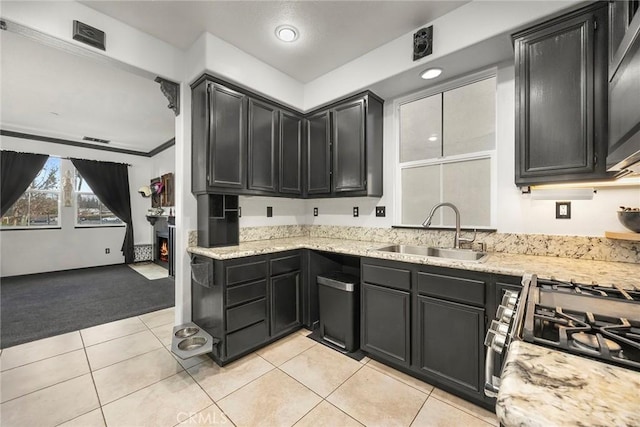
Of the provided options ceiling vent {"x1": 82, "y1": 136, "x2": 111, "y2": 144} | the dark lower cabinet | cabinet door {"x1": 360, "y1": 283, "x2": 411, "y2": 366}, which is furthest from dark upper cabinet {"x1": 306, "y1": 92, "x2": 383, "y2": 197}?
ceiling vent {"x1": 82, "y1": 136, "x2": 111, "y2": 144}

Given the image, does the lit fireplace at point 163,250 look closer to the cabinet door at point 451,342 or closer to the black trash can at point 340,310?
the black trash can at point 340,310

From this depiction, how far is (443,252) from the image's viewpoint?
2.29 meters

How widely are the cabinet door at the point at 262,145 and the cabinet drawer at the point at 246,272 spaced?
807 mm

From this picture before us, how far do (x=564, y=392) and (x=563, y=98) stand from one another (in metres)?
1.86

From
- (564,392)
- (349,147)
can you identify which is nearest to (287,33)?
(349,147)

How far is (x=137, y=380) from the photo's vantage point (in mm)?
1926

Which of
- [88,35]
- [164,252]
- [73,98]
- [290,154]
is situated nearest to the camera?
[88,35]

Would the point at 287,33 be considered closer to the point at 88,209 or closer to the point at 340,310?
the point at 340,310

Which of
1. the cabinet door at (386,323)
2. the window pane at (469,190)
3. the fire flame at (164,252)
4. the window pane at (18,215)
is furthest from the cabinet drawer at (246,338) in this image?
the window pane at (18,215)

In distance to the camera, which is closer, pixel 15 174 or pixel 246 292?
pixel 246 292

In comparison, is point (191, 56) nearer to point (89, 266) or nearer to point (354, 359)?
point (354, 359)

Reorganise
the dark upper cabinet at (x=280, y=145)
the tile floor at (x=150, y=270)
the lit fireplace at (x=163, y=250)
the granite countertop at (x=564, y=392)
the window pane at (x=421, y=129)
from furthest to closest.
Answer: the lit fireplace at (x=163, y=250)
the tile floor at (x=150, y=270)
the window pane at (x=421, y=129)
the dark upper cabinet at (x=280, y=145)
the granite countertop at (x=564, y=392)

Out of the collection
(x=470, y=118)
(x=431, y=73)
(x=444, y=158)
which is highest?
(x=431, y=73)

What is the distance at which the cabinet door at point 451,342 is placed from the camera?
5.33ft
